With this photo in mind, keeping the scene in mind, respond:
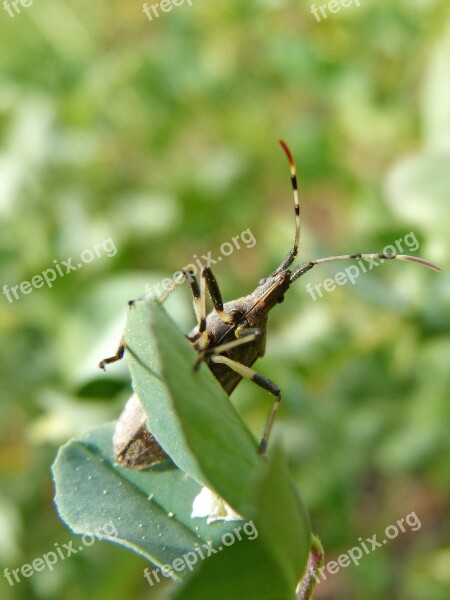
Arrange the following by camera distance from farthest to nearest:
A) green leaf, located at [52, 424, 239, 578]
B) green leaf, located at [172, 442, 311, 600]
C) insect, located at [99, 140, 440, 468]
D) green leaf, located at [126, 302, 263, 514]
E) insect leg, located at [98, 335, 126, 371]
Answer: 1. insect leg, located at [98, 335, 126, 371]
2. insect, located at [99, 140, 440, 468]
3. green leaf, located at [52, 424, 239, 578]
4. green leaf, located at [126, 302, 263, 514]
5. green leaf, located at [172, 442, 311, 600]

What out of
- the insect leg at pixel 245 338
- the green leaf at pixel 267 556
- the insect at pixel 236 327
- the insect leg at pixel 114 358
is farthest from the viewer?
the insect leg at pixel 114 358

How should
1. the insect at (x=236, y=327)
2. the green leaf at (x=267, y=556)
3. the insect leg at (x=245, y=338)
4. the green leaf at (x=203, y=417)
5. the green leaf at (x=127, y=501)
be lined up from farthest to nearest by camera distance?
the insect at (x=236, y=327), the insect leg at (x=245, y=338), the green leaf at (x=127, y=501), the green leaf at (x=203, y=417), the green leaf at (x=267, y=556)

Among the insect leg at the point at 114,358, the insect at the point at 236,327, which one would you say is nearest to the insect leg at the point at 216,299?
the insect at the point at 236,327

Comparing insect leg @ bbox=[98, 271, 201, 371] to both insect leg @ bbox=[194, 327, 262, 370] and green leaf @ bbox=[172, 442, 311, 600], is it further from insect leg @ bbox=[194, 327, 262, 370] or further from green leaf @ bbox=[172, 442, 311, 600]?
green leaf @ bbox=[172, 442, 311, 600]

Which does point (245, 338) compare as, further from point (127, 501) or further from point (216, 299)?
point (127, 501)

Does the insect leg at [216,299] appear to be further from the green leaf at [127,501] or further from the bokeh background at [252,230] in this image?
the green leaf at [127,501]

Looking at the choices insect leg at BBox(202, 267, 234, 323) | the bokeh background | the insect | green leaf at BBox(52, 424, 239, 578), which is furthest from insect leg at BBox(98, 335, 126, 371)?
green leaf at BBox(52, 424, 239, 578)

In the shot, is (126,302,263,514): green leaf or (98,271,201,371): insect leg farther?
(98,271,201,371): insect leg

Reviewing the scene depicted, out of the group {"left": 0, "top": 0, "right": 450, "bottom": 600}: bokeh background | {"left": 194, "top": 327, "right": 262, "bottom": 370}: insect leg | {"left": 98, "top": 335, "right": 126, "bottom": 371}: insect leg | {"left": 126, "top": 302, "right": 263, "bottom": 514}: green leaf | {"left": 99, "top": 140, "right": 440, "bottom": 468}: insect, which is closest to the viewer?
{"left": 126, "top": 302, "right": 263, "bottom": 514}: green leaf

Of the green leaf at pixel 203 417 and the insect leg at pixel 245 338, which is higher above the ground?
the green leaf at pixel 203 417

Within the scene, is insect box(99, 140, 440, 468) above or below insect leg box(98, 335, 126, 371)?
below
